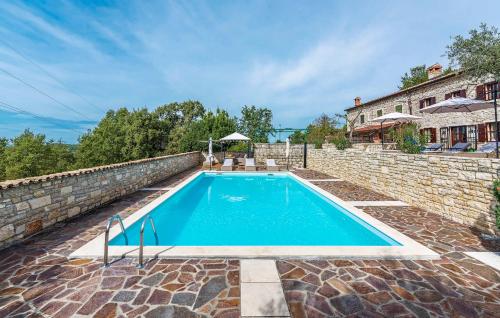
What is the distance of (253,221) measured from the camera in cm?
597

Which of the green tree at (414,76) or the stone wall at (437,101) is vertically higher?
the green tree at (414,76)

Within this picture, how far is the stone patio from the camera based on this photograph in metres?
2.34

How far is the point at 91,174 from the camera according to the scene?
590 cm

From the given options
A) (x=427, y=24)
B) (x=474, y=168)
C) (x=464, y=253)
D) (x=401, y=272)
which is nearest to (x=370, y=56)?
(x=427, y=24)

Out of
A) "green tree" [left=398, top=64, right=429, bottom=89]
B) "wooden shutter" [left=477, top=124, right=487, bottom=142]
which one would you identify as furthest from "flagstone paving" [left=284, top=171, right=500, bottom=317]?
"green tree" [left=398, top=64, right=429, bottom=89]

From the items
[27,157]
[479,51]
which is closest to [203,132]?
[479,51]

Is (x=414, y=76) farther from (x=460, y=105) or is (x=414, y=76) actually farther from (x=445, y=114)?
(x=460, y=105)

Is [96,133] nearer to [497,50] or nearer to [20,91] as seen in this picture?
[20,91]

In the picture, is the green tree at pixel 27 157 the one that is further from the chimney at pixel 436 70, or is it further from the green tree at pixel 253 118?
the chimney at pixel 436 70

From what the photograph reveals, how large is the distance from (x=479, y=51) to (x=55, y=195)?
1744 cm

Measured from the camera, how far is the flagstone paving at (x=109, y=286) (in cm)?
233

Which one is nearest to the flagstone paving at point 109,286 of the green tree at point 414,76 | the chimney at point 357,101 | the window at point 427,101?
the window at point 427,101

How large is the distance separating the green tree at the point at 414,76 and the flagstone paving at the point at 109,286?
139 feet

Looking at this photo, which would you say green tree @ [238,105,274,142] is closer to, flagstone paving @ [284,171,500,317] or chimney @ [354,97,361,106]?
chimney @ [354,97,361,106]
